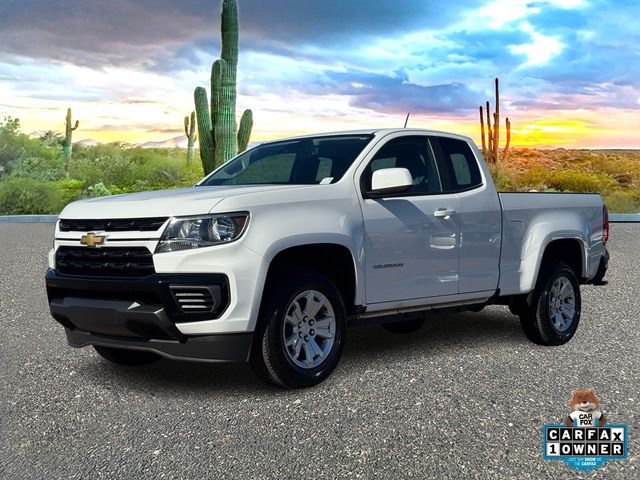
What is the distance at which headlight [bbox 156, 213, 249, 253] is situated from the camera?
5.62m

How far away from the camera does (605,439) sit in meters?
5.09

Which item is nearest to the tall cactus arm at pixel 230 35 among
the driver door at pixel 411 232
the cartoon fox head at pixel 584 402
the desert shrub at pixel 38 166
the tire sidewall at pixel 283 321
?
the driver door at pixel 411 232

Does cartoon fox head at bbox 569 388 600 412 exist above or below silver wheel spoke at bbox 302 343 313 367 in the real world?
below

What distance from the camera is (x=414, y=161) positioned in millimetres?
7215

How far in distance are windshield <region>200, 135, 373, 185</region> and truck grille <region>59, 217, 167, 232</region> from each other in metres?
1.38

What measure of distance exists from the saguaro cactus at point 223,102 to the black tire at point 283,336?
54.5 feet

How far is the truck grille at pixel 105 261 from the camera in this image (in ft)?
18.8

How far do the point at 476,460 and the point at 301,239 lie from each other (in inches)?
78.8

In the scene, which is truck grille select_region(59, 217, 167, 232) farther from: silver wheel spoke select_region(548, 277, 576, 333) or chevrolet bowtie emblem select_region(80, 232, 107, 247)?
silver wheel spoke select_region(548, 277, 576, 333)

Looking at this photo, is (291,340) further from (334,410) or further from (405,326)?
(405,326)

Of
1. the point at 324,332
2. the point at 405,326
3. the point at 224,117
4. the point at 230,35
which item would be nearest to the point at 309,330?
the point at 324,332

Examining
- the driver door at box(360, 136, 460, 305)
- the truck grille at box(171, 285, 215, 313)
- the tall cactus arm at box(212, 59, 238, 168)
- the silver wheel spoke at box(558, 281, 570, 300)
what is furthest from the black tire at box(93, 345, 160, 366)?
the tall cactus arm at box(212, 59, 238, 168)

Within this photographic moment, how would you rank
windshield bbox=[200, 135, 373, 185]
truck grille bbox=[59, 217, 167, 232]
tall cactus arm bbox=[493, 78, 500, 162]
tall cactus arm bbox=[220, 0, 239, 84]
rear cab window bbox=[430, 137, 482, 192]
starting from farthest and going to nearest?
tall cactus arm bbox=[493, 78, 500, 162] < tall cactus arm bbox=[220, 0, 239, 84] < rear cab window bbox=[430, 137, 482, 192] < windshield bbox=[200, 135, 373, 185] < truck grille bbox=[59, 217, 167, 232]

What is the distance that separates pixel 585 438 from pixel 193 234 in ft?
9.06
